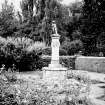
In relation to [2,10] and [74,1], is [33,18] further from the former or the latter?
[74,1]

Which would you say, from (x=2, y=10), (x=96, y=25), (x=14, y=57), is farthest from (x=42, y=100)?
(x=2, y=10)

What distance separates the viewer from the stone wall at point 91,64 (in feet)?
54.0

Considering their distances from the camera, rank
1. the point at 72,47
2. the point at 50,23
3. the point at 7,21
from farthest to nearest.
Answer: the point at 50,23, the point at 72,47, the point at 7,21

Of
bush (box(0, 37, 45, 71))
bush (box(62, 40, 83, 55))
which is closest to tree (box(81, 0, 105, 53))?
bush (box(62, 40, 83, 55))

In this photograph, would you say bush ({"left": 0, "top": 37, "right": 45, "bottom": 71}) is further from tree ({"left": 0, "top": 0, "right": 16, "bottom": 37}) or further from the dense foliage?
tree ({"left": 0, "top": 0, "right": 16, "bottom": 37})

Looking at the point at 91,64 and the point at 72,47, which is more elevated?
the point at 72,47

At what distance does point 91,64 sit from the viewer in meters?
17.6

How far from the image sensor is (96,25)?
2430cm

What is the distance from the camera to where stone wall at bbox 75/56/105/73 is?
16.5m

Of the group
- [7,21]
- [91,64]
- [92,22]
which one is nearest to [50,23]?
[7,21]

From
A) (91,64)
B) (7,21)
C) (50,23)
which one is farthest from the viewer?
(50,23)

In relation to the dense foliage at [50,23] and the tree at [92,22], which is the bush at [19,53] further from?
the dense foliage at [50,23]

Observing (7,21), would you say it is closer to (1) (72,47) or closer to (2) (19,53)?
(1) (72,47)

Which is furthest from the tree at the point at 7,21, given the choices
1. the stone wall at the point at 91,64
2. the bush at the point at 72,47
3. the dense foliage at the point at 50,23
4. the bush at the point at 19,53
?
the stone wall at the point at 91,64
